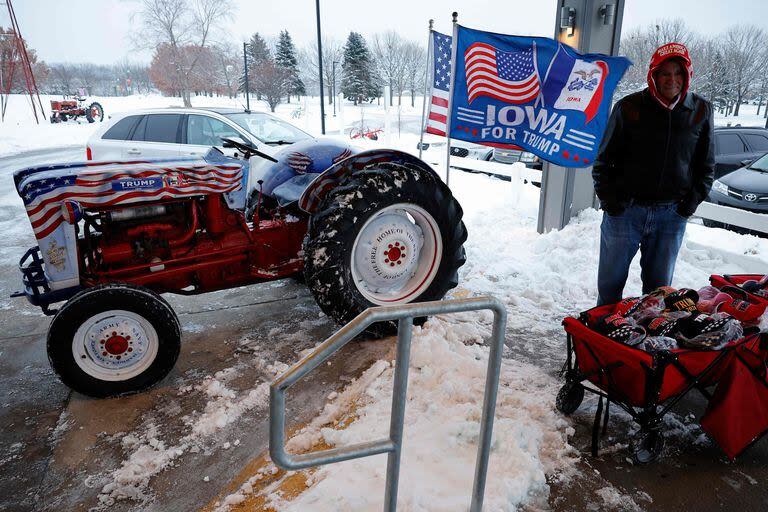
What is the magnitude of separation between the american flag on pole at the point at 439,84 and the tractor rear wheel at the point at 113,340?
3076mm

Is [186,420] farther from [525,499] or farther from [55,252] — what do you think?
[525,499]

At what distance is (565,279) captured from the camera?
449 cm

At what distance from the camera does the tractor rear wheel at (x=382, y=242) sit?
3.12 meters

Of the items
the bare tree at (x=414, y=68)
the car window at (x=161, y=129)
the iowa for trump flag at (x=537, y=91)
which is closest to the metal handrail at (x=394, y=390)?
the iowa for trump flag at (x=537, y=91)

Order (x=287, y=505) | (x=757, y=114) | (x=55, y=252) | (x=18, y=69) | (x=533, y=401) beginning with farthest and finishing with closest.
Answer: (x=18, y=69), (x=757, y=114), (x=55, y=252), (x=533, y=401), (x=287, y=505)

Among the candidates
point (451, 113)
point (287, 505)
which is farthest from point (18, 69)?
point (287, 505)

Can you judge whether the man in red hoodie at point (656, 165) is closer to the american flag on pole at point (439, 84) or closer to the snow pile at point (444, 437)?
the snow pile at point (444, 437)

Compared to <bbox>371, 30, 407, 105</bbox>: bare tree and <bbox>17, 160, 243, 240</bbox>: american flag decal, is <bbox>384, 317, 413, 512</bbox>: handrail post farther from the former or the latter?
<bbox>371, 30, 407, 105</bbox>: bare tree

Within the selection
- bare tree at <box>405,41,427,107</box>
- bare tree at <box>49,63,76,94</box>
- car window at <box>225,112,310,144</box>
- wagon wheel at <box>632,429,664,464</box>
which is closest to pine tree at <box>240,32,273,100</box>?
bare tree at <box>405,41,427,107</box>

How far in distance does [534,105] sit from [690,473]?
3.19 metres

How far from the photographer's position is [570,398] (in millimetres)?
2564

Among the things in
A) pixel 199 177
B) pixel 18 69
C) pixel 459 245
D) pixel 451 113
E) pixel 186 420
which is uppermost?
pixel 18 69

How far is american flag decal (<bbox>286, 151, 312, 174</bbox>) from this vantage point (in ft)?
13.1

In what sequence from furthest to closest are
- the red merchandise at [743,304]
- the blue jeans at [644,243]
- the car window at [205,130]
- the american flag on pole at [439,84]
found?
1. the car window at [205,130]
2. the american flag on pole at [439,84]
3. the blue jeans at [644,243]
4. the red merchandise at [743,304]
